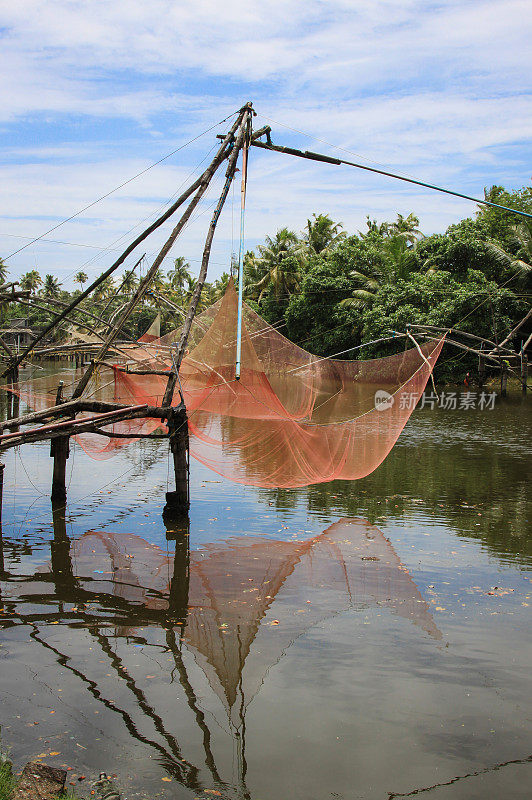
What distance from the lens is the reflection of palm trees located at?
4.24 m

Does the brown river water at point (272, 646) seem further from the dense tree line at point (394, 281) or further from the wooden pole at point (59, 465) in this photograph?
the dense tree line at point (394, 281)

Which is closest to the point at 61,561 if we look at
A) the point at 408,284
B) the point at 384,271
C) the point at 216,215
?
the point at 216,215

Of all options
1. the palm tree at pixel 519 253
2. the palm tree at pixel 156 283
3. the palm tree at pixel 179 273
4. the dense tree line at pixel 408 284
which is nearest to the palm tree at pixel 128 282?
the palm tree at pixel 156 283

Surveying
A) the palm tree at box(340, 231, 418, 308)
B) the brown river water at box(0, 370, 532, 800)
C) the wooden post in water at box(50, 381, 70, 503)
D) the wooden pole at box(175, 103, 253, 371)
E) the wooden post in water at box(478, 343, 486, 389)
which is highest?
the palm tree at box(340, 231, 418, 308)

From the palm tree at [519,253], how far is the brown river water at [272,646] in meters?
17.8

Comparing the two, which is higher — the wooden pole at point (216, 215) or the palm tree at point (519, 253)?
the palm tree at point (519, 253)

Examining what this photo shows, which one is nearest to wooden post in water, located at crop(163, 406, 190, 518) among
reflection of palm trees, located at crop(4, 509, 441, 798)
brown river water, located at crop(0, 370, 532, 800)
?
brown river water, located at crop(0, 370, 532, 800)

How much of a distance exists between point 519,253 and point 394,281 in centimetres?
505

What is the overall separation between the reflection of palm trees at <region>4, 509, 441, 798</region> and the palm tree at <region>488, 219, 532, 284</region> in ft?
65.3

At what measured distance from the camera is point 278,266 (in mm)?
34844

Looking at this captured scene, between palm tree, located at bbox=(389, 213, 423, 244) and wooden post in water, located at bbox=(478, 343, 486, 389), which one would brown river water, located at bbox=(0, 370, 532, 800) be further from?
palm tree, located at bbox=(389, 213, 423, 244)

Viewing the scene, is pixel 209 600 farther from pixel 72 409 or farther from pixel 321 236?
pixel 321 236

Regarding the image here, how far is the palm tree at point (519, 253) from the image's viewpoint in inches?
998

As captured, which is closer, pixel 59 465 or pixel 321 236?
pixel 59 465
